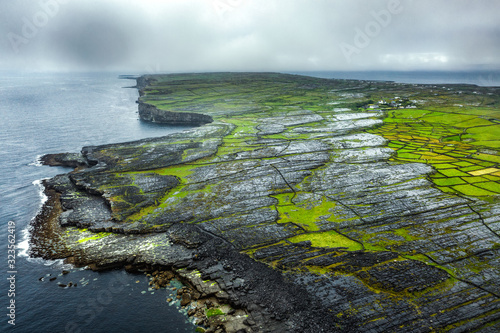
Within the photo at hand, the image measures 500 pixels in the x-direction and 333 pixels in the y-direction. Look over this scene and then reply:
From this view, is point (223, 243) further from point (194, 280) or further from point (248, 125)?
point (248, 125)

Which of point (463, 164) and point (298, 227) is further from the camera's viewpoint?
point (463, 164)

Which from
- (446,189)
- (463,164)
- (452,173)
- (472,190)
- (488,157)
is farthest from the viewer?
(488,157)

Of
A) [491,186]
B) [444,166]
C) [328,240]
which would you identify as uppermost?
[444,166]

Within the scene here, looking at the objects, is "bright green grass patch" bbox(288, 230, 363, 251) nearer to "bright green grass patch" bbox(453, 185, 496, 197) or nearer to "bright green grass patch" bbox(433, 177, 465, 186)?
"bright green grass patch" bbox(453, 185, 496, 197)

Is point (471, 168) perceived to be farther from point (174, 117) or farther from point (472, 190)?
point (174, 117)

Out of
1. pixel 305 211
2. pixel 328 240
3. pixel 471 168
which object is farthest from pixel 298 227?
pixel 471 168

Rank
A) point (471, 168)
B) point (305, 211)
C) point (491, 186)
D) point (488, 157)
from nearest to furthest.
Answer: point (305, 211), point (491, 186), point (471, 168), point (488, 157)
